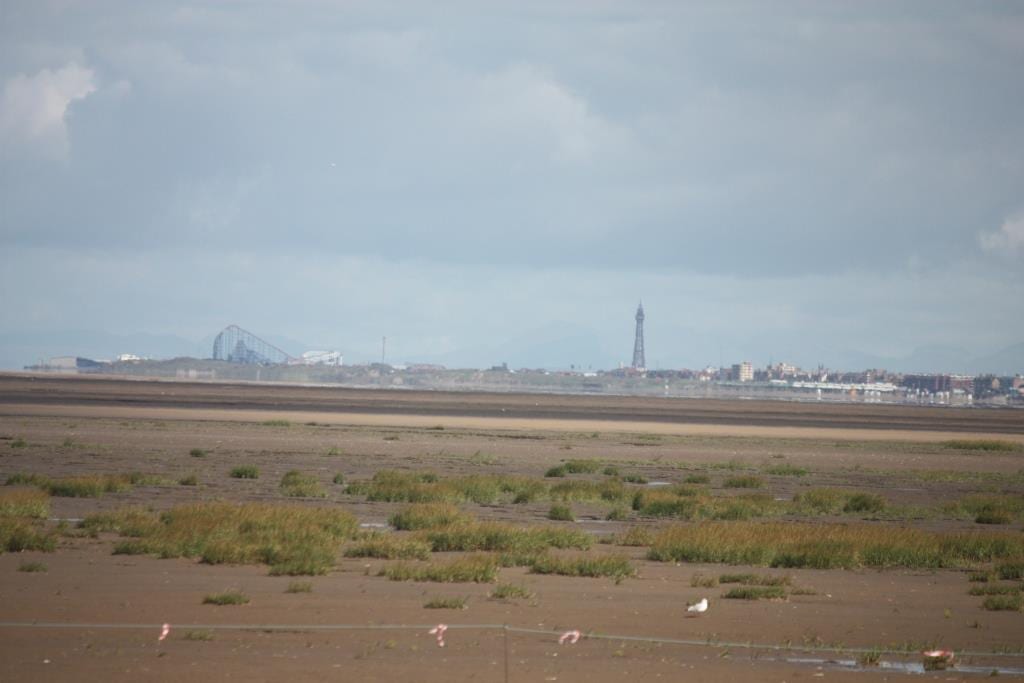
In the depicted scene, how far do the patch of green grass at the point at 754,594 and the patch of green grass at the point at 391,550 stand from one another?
5.27m

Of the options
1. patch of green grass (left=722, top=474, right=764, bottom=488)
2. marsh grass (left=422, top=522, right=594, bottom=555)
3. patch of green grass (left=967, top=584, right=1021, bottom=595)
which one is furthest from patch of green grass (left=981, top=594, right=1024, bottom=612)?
patch of green grass (left=722, top=474, right=764, bottom=488)

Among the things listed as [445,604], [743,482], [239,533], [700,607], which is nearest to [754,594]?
[700,607]

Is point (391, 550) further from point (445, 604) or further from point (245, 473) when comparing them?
point (245, 473)

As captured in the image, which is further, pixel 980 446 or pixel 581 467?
pixel 980 446

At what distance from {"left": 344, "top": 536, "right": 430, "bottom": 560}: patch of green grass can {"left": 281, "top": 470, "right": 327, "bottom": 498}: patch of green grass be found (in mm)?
10226

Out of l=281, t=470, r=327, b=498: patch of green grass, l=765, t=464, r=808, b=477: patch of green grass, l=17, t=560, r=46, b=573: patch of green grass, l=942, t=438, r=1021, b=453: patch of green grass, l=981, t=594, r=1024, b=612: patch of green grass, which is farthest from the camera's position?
l=942, t=438, r=1021, b=453: patch of green grass

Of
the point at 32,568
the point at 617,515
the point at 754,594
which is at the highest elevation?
the point at 32,568

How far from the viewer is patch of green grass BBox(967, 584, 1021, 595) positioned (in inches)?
794

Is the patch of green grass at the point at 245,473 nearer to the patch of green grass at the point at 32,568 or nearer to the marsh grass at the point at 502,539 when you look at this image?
the marsh grass at the point at 502,539

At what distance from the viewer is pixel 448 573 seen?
1972cm

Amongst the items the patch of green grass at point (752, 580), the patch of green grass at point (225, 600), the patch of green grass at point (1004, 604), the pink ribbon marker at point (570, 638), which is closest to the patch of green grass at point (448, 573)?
the patch of green grass at point (225, 600)

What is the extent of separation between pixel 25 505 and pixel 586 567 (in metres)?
11.9

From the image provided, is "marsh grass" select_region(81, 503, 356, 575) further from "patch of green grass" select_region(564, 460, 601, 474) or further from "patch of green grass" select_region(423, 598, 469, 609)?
"patch of green grass" select_region(564, 460, 601, 474)

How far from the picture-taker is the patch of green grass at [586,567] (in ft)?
67.8
